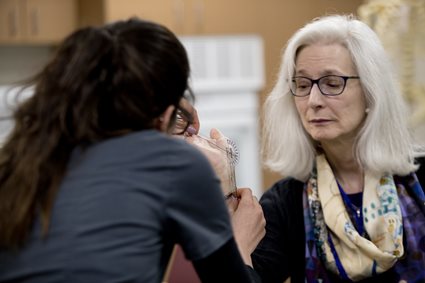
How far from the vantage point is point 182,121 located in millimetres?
1543

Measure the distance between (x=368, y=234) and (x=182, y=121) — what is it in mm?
689

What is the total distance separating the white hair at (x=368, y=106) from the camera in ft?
6.51

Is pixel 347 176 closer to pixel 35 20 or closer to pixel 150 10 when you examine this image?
pixel 150 10

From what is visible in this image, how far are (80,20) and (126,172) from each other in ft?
14.7

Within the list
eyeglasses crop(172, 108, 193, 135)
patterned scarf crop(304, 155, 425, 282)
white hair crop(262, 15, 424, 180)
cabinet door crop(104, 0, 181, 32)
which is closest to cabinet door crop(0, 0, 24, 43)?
cabinet door crop(104, 0, 181, 32)

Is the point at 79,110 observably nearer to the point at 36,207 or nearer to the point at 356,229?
the point at 36,207

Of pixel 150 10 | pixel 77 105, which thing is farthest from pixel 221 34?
pixel 77 105

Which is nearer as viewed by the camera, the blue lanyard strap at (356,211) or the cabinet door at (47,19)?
the blue lanyard strap at (356,211)

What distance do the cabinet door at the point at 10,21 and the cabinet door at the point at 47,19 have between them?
53 mm

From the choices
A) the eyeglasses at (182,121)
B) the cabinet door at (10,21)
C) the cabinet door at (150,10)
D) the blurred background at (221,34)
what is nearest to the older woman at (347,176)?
the eyeglasses at (182,121)

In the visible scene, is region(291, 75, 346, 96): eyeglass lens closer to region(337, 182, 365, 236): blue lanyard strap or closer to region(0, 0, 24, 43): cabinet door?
region(337, 182, 365, 236): blue lanyard strap

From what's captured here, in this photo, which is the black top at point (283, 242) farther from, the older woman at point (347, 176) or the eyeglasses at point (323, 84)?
the eyeglasses at point (323, 84)

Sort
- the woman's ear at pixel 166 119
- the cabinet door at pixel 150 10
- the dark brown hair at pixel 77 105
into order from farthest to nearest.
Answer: the cabinet door at pixel 150 10
the woman's ear at pixel 166 119
the dark brown hair at pixel 77 105

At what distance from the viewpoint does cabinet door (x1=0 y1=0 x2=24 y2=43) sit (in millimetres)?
5113
